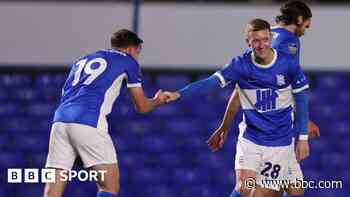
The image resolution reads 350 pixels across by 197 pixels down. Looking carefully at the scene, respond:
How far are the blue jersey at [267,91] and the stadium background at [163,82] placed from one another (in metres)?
3.61

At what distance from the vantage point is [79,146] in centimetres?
677

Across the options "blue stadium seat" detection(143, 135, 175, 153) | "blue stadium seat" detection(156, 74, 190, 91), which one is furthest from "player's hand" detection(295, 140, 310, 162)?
"blue stadium seat" detection(143, 135, 175, 153)

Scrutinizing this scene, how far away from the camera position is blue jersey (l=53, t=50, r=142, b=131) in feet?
22.2

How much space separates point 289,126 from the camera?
715cm

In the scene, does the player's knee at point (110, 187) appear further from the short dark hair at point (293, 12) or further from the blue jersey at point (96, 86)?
the short dark hair at point (293, 12)

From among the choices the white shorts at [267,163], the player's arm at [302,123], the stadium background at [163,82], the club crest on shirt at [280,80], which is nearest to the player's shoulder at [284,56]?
the club crest on shirt at [280,80]

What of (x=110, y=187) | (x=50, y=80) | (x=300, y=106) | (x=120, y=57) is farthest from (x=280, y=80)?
(x=50, y=80)

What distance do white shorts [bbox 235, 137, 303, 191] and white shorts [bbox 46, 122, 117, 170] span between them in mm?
849

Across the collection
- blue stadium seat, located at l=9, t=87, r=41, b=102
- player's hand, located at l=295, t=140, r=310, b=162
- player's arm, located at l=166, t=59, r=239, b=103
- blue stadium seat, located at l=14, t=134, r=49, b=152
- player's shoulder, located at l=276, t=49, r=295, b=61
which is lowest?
blue stadium seat, located at l=14, t=134, r=49, b=152

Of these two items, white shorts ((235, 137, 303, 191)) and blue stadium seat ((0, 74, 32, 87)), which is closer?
white shorts ((235, 137, 303, 191))

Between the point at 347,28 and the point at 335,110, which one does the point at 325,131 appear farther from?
the point at 347,28

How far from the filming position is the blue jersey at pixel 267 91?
695 cm

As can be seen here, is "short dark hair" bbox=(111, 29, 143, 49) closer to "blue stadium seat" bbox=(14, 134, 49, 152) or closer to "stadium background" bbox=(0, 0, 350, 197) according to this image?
"stadium background" bbox=(0, 0, 350, 197)

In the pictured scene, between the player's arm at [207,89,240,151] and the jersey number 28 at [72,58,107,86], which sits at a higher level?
the jersey number 28 at [72,58,107,86]
